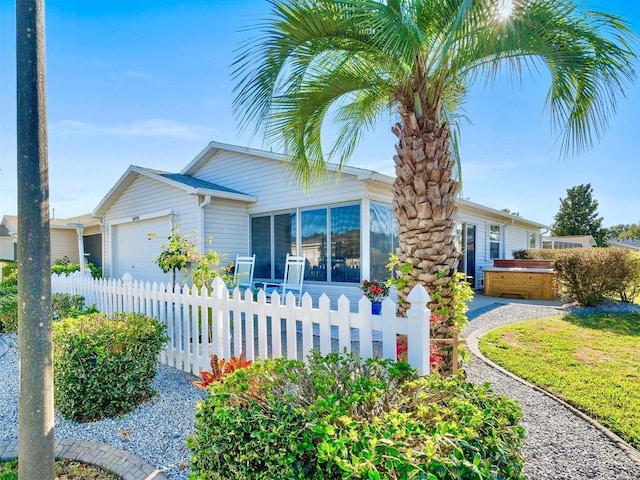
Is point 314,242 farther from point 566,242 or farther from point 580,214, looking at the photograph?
point 580,214

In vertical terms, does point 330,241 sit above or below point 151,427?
above

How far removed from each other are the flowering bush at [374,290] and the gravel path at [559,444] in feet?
9.03

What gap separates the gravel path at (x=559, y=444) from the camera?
2.48 m

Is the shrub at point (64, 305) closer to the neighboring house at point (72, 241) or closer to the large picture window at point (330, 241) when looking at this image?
the large picture window at point (330, 241)

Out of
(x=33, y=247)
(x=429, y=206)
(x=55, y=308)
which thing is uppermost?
(x=429, y=206)

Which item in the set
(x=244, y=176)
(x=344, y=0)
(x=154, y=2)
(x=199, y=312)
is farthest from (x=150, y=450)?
(x=244, y=176)

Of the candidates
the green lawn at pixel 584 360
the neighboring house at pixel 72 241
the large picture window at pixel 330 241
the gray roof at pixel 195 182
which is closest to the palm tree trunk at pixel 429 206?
the green lawn at pixel 584 360

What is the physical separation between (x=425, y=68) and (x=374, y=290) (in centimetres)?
455

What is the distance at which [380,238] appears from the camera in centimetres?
817

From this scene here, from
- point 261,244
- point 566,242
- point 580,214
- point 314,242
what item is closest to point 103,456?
point 314,242

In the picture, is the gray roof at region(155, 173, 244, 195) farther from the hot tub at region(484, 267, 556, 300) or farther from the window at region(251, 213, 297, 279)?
the hot tub at region(484, 267, 556, 300)

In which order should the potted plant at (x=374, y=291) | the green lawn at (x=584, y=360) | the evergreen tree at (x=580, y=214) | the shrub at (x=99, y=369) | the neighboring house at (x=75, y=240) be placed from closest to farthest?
the shrub at (x=99, y=369) → the green lawn at (x=584, y=360) → the potted plant at (x=374, y=291) → the neighboring house at (x=75, y=240) → the evergreen tree at (x=580, y=214)

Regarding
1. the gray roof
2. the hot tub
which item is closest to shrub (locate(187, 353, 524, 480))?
the gray roof

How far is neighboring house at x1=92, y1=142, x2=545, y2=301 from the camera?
311 inches
